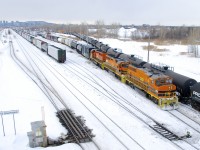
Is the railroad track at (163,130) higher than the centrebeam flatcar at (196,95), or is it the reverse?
the centrebeam flatcar at (196,95)

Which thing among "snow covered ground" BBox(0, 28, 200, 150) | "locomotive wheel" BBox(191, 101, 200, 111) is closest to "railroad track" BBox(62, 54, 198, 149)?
"snow covered ground" BBox(0, 28, 200, 150)

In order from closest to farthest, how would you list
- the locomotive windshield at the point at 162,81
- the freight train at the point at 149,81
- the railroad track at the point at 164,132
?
the railroad track at the point at 164,132
the freight train at the point at 149,81
the locomotive windshield at the point at 162,81

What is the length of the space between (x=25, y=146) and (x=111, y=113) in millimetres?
8345

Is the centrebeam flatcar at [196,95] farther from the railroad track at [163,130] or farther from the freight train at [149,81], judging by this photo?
the railroad track at [163,130]

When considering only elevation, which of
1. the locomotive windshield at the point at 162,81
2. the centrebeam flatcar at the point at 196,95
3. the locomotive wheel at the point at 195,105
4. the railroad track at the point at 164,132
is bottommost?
the railroad track at the point at 164,132

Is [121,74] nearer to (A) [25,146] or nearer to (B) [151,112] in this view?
(B) [151,112]

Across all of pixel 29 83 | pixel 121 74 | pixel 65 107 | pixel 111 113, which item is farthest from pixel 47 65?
pixel 111 113

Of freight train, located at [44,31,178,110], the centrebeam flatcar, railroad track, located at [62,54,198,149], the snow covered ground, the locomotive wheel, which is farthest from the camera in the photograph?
freight train, located at [44,31,178,110]

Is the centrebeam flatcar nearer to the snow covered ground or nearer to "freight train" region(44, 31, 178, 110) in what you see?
the snow covered ground

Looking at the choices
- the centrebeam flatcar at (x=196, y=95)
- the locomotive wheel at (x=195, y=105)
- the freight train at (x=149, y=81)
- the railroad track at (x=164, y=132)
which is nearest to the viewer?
the railroad track at (x=164, y=132)

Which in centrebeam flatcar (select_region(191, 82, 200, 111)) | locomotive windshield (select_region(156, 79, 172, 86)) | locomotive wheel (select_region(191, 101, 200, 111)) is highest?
locomotive windshield (select_region(156, 79, 172, 86))

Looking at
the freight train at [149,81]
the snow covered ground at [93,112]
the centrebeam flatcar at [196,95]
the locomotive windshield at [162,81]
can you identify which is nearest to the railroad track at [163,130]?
the snow covered ground at [93,112]

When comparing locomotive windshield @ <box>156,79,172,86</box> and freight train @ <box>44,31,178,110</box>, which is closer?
freight train @ <box>44,31,178,110</box>

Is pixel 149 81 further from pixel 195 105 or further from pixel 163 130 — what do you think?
pixel 163 130
